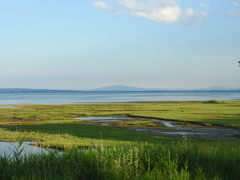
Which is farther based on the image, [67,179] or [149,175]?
[149,175]

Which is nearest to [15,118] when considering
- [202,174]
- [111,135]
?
[111,135]

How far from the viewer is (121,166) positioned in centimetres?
1235

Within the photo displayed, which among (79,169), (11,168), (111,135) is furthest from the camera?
(111,135)

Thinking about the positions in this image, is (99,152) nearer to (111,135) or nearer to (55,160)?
(55,160)

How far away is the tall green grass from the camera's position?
10.8 m

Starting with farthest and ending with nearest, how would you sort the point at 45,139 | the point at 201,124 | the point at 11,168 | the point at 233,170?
the point at 201,124 < the point at 45,139 < the point at 233,170 < the point at 11,168

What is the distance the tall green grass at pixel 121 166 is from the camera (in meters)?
10.8

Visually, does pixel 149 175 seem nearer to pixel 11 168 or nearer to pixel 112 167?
pixel 112 167

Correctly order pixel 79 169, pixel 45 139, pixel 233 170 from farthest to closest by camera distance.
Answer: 1. pixel 45 139
2. pixel 233 170
3. pixel 79 169

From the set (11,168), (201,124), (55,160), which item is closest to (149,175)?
(55,160)

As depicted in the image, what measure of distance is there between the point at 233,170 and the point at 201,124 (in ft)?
92.3

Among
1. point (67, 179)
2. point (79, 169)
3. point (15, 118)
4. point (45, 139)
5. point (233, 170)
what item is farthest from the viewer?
point (15, 118)

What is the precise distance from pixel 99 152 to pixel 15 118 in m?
38.7

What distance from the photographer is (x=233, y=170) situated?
40.8 ft
